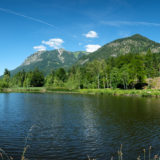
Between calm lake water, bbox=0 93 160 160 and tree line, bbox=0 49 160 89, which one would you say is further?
tree line, bbox=0 49 160 89

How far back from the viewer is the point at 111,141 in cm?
1952

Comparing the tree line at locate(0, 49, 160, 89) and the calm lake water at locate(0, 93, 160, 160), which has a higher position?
the tree line at locate(0, 49, 160, 89)

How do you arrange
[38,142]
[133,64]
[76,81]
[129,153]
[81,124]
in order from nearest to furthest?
1. [129,153]
2. [38,142]
3. [81,124]
4. [133,64]
5. [76,81]

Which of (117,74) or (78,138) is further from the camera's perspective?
(117,74)

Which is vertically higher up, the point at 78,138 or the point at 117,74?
the point at 117,74

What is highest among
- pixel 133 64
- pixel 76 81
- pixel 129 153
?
pixel 133 64

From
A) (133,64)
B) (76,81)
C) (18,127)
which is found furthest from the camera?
(76,81)

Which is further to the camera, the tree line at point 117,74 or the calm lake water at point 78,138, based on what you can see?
the tree line at point 117,74

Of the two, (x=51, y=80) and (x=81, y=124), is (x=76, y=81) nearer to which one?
(x=51, y=80)

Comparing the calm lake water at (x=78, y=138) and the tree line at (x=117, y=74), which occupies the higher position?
the tree line at (x=117, y=74)

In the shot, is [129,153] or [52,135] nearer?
[129,153]

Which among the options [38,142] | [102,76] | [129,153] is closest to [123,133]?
[129,153]

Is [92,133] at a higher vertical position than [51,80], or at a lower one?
lower

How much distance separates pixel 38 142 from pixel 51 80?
476 ft
